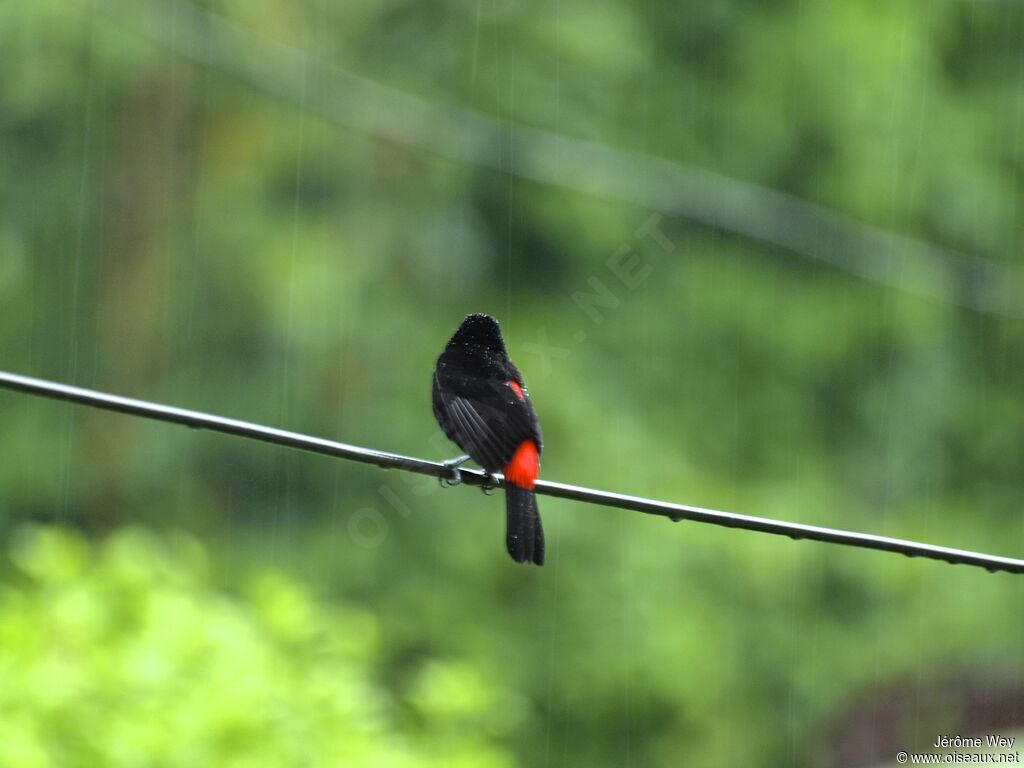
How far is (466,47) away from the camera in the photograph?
1166 cm

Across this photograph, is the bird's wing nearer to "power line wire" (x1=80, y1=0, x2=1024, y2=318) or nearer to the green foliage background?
the green foliage background

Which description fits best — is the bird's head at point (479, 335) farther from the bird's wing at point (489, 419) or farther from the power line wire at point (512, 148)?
the power line wire at point (512, 148)

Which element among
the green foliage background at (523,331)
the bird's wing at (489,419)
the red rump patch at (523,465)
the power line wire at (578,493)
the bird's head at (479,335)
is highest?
the green foliage background at (523,331)

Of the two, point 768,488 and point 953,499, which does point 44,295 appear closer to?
point 768,488

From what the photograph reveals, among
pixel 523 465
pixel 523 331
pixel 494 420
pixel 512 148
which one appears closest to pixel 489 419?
pixel 494 420

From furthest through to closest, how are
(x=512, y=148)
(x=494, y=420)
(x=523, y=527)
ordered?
(x=512, y=148) < (x=494, y=420) < (x=523, y=527)

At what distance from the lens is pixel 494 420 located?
178 inches

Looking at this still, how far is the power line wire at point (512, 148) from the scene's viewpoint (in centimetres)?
1113

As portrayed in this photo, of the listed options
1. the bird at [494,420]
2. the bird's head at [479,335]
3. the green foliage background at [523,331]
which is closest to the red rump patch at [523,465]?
the bird at [494,420]

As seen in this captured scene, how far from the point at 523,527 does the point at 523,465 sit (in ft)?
1.01

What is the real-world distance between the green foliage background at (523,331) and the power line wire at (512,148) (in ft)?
0.23

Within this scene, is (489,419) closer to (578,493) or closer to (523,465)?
(523,465)

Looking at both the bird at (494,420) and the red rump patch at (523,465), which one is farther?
the red rump patch at (523,465)

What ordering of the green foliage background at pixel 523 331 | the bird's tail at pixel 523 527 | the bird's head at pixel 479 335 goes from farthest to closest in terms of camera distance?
the green foliage background at pixel 523 331
the bird's head at pixel 479 335
the bird's tail at pixel 523 527
